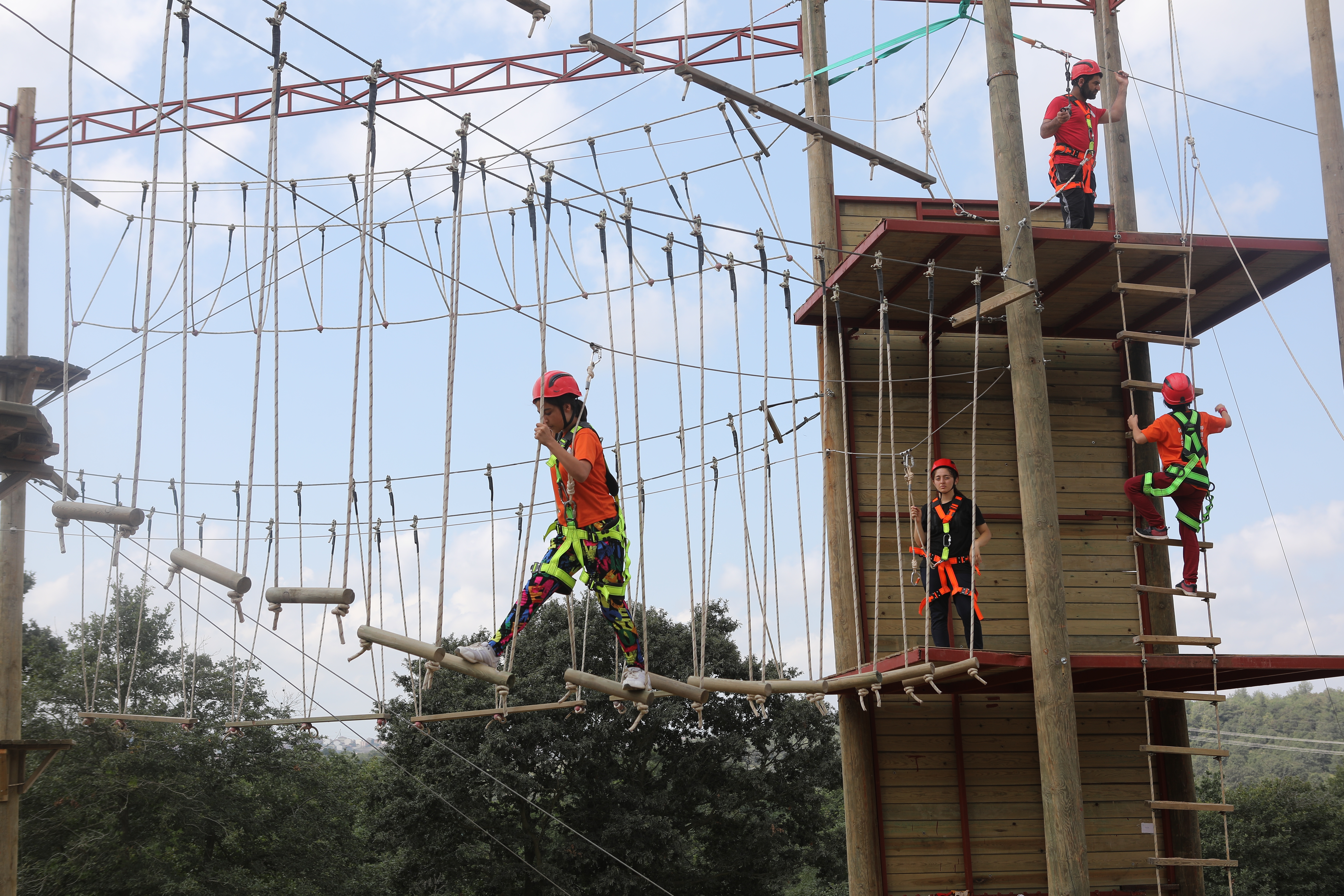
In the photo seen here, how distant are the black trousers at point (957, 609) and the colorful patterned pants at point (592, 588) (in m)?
2.38

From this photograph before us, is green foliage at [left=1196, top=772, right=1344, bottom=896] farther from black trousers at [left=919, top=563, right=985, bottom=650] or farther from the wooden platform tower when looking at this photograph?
black trousers at [left=919, top=563, right=985, bottom=650]

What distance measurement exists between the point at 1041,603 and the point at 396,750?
15175 millimetres

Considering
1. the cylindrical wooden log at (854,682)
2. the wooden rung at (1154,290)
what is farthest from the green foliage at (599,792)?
the wooden rung at (1154,290)

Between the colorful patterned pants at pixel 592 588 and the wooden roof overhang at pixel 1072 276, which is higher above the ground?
the wooden roof overhang at pixel 1072 276

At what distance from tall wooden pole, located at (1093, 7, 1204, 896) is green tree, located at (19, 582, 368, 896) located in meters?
12.3

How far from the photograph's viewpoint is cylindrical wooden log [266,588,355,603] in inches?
178

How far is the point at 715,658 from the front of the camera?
1986 cm

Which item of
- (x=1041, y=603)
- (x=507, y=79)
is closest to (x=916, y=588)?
(x=1041, y=603)

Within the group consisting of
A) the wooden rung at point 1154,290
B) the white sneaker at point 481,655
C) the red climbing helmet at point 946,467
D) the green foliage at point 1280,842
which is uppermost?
the wooden rung at point 1154,290

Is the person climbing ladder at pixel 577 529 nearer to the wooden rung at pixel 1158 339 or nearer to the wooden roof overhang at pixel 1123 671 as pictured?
the wooden roof overhang at pixel 1123 671

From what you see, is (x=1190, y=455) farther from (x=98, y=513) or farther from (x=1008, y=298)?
(x=98, y=513)

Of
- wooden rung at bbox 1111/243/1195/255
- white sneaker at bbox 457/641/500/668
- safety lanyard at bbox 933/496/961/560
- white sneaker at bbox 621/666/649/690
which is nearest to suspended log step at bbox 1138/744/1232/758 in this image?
safety lanyard at bbox 933/496/961/560

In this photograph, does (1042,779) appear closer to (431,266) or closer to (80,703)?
(431,266)

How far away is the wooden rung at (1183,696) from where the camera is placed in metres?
6.93
